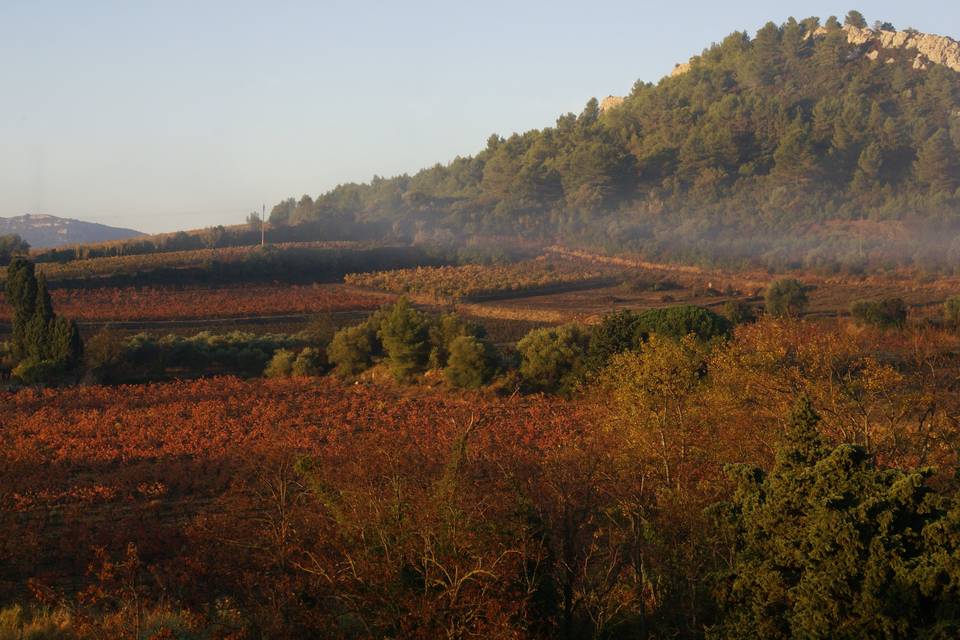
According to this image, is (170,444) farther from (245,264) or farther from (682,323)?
(245,264)

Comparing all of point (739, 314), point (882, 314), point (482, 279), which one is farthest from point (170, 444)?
point (482, 279)

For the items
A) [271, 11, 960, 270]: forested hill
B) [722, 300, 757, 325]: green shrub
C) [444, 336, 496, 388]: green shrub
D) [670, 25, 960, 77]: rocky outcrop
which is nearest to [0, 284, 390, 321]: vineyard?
[444, 336, 496, 388]: green shrub

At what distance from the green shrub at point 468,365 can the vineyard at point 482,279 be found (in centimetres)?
1951

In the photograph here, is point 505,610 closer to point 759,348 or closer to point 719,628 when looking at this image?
point 719,628

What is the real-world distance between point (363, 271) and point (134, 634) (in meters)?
50.6

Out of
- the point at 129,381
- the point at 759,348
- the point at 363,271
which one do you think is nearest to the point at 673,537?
the point at 759,348

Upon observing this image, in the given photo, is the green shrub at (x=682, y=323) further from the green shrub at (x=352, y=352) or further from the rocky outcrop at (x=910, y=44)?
the rocky outcrop at (x=910, y=44)

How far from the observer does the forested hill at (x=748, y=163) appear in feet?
212

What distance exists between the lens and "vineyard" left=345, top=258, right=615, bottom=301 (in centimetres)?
4866

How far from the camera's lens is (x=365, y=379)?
95.1ft

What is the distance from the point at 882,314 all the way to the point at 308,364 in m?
20.3

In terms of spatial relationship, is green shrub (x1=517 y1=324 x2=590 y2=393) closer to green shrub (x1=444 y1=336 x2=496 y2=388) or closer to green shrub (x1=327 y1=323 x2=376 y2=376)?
green shrub (x1=444 y1=336 x2=496 y2=388)

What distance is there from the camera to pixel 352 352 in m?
29.8

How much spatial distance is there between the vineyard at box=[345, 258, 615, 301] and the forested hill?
24.0 feet
